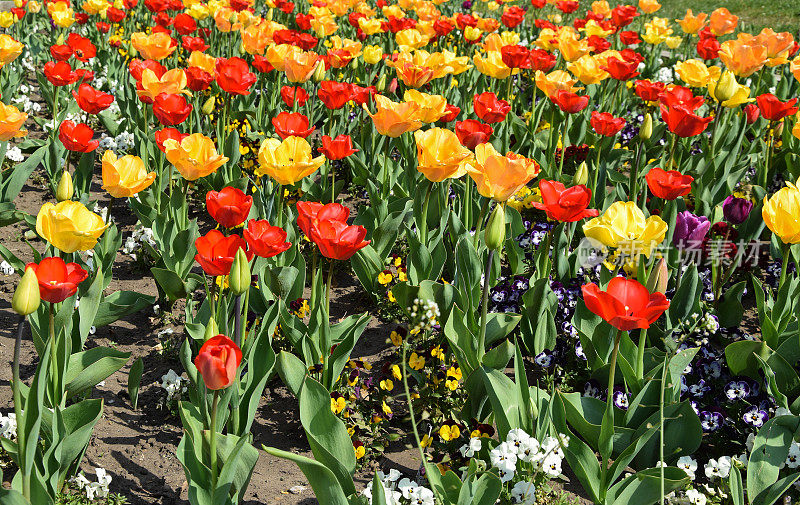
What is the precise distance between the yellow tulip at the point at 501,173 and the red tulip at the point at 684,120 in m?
1.37

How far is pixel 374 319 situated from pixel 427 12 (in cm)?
385

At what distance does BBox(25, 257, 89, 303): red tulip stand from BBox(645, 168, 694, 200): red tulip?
221cm

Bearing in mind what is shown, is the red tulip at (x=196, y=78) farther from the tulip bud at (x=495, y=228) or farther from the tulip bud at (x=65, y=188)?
the tulip bud at (x=495, y=228)

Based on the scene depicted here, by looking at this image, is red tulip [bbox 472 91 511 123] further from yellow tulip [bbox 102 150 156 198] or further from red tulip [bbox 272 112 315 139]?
yellow tulip [bbox 102 150 156 198]

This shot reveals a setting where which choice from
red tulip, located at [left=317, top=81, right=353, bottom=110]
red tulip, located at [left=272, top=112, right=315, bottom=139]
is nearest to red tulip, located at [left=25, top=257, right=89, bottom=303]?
red tulip, located at [left=272, top=112, right=315, bottom=139]

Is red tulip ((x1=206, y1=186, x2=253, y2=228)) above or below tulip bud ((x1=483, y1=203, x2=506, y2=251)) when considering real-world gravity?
below

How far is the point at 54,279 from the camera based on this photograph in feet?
6.77

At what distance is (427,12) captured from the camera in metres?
6.65

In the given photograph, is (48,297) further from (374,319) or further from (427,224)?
(427,224)

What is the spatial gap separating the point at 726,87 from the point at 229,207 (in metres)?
3.03

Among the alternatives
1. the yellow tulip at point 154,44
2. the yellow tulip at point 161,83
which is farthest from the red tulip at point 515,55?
the yellow tulip at point 154,44

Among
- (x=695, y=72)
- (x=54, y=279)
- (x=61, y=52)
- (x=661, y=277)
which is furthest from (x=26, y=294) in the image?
(x=695, y=72)

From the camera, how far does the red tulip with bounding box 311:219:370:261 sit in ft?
7.55

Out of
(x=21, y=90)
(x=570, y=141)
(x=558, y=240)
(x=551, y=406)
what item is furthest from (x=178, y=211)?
(x=21, y=90)
